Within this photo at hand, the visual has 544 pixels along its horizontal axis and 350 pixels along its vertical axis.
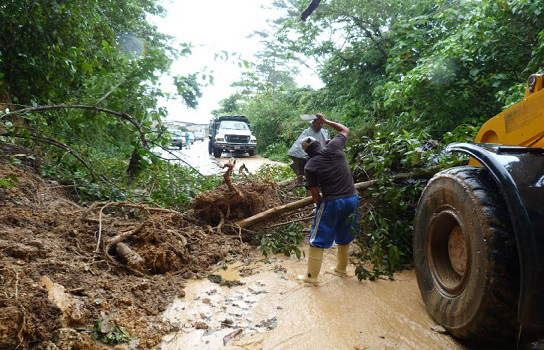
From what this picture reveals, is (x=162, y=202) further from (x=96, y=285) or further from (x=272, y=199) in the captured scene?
(x=96, y=285)

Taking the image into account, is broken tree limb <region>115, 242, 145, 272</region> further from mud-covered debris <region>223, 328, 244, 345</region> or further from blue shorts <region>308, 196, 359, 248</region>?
blue shorts <region>308, 196, 359, 248</region>

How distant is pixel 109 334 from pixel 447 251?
2.80 meters

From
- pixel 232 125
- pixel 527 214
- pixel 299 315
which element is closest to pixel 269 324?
pixel 299 315

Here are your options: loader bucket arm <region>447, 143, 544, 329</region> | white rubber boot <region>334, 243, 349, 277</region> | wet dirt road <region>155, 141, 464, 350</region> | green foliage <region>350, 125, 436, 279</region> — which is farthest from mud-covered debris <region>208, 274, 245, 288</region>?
loader bucket arm <region>447, 143, 544, 329</region>

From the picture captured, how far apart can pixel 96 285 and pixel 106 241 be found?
3.28 ft

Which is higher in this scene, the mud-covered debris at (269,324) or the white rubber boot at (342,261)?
the white rubber boot at (342,261)

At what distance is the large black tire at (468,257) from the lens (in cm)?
229

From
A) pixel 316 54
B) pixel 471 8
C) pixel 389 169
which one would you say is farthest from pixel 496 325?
pixel 316 54

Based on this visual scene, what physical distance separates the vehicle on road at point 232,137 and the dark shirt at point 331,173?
54.1 feet

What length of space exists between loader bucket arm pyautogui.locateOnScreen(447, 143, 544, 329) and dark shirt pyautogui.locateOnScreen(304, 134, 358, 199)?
1.78 meters

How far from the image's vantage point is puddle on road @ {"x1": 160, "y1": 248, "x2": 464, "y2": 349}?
2.91 m

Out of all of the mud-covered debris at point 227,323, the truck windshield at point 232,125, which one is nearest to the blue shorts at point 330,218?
the mud-covered debris at point 227,323

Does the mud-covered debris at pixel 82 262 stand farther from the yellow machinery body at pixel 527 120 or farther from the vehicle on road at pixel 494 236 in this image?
the yellow machinery body at pixel 527 120

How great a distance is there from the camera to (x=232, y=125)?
72.3 feet
